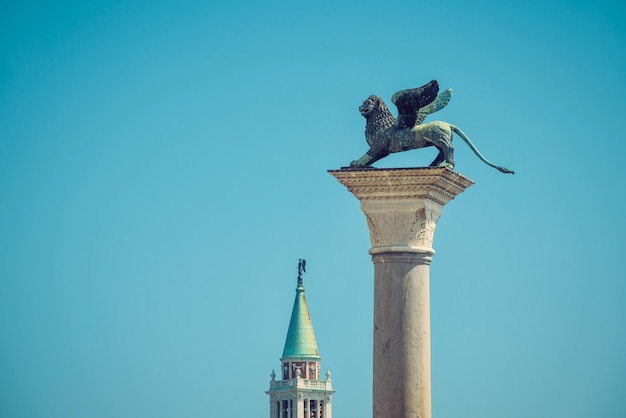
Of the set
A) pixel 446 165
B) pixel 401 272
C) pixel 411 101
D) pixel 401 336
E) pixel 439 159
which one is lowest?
pixel 401 336

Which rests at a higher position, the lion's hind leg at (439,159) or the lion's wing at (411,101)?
the lion's wing at (411,101)

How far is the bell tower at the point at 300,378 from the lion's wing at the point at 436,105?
441 feet

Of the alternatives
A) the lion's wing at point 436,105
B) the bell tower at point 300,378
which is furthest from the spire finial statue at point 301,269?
the lion's wing at point 436,105

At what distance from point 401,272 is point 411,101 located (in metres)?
2.51

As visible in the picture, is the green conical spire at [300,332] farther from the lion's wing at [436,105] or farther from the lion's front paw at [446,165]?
the lion's front paw at [446,165]

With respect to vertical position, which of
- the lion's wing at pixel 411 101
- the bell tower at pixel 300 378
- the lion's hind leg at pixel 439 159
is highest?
the bell tower at pixel 300 378

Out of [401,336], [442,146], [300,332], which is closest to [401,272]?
Answer: [401,336]

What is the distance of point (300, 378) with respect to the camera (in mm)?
165500

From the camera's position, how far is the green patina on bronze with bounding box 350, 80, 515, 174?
23.9 meters

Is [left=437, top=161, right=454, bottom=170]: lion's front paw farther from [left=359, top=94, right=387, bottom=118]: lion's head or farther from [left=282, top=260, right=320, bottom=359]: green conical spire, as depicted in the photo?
[left=282, top=260, right=320, bottom=359]: green conical spire

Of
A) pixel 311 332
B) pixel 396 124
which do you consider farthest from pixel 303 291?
pixel 396 124

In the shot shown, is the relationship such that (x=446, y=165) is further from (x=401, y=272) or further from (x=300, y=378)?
(x=300, y=378)

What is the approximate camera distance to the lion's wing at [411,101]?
2386cm

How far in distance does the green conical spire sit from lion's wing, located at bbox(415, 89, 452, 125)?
134 m
